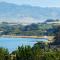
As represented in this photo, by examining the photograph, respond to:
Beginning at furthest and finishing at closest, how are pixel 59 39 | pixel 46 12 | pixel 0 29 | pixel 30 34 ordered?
pixel 46 12, pixel 0 29, pixel 30 34, pixel 59 39

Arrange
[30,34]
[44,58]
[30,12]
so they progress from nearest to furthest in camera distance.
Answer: [44,58]
[30,34]
[30,12]

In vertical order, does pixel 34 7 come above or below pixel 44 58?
above

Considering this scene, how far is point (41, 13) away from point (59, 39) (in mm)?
71848

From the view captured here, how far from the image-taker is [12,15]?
339 ft

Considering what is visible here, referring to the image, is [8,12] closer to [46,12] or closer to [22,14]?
[22,14]

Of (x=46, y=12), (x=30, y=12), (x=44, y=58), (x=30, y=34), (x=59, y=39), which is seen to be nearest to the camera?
(x=44, y=58)

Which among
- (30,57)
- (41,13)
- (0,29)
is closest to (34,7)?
(41,13)

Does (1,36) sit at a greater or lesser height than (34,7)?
lesser

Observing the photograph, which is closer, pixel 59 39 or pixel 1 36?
pixel 59 39

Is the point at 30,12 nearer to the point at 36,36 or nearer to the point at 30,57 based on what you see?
the point at 36,36

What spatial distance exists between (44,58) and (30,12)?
90.1 meters

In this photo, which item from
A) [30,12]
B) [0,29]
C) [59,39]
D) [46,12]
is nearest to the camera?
[59,39]

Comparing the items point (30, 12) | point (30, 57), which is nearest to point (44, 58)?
point (30, 57)

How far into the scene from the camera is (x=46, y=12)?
9300 cm
